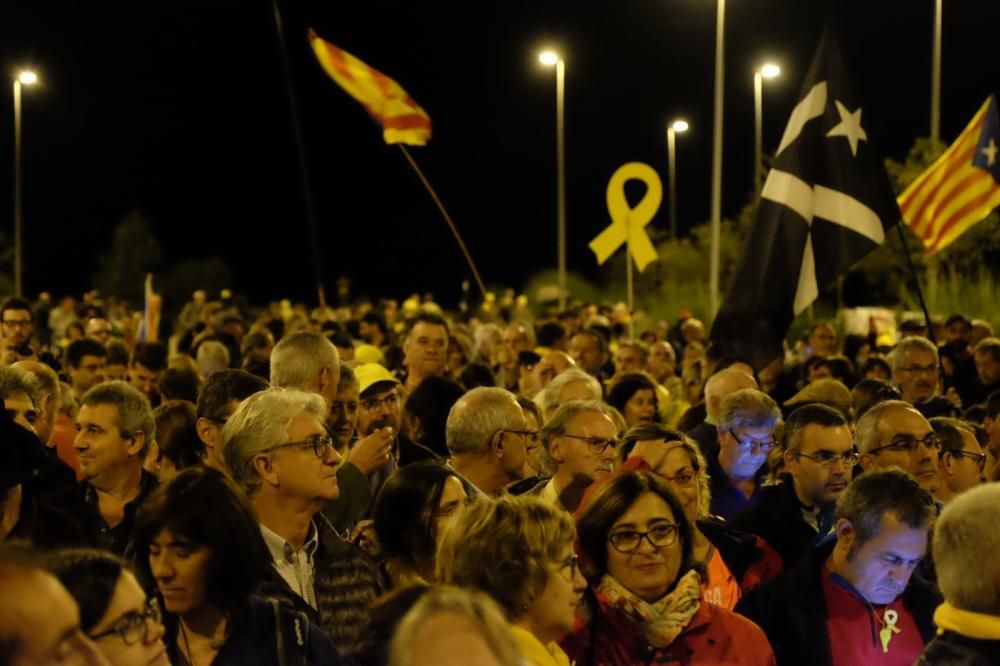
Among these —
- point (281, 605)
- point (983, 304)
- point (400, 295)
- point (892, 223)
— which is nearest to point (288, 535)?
point (281, 605)

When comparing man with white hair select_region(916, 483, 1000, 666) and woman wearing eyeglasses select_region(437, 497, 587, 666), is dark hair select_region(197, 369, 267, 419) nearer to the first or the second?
woman wearing eyeglasses select_region(437, 497, 587, 666)

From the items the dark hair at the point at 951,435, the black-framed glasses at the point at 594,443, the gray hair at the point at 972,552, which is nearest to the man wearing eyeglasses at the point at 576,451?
the black-framed glasses at the point at 594,443

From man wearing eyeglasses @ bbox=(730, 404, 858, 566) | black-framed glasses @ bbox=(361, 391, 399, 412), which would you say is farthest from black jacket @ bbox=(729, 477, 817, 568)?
black-framed glasses @ bbox=(361, 391, 399, 412)

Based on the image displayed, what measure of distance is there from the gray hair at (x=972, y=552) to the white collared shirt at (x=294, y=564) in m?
2.24

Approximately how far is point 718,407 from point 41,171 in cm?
5658

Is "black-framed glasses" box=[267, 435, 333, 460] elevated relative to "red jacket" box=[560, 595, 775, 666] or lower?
elevated

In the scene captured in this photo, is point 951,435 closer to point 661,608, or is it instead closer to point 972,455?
point 972,455

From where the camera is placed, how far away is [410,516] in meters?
5.54

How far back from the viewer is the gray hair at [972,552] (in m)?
4.34

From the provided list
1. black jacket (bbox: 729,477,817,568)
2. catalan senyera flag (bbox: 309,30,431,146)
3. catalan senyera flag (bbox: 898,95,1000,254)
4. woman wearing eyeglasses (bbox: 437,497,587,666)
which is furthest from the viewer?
catalan senyera flag (bbox: 309,30,431,146)

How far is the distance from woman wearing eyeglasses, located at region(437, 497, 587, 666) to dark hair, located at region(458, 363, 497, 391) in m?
7.77

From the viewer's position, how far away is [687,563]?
530 cm

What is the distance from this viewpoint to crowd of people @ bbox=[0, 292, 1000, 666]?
3742mm

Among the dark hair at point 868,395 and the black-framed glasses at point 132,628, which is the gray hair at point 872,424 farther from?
the black-framed glasses at point 132,628
